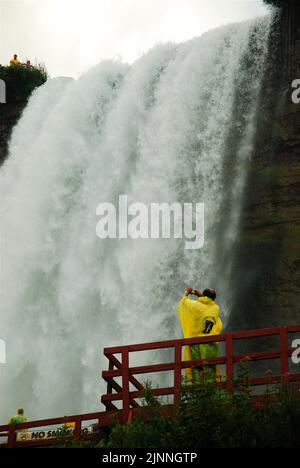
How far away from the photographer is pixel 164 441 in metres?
9.11

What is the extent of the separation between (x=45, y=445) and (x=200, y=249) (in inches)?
334

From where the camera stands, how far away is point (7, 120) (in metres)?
29.1

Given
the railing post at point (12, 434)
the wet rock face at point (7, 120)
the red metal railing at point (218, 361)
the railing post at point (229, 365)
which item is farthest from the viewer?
the wet rock face at point (7, 120)

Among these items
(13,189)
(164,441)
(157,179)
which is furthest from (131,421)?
(13,189)

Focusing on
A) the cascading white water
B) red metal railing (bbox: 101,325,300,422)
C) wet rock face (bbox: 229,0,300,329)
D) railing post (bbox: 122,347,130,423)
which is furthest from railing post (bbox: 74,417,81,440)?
wet rock face (bbox: 229,0,300,329)

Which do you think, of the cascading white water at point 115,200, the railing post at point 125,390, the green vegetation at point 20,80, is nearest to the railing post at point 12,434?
the railing post at point 125,390

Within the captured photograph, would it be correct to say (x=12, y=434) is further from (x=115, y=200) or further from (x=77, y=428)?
(x=115, y=200)

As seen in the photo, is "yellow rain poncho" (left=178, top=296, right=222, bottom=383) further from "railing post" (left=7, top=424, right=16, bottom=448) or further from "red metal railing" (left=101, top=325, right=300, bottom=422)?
"railing post" (left=7, top=424, right=16, bottom=448)

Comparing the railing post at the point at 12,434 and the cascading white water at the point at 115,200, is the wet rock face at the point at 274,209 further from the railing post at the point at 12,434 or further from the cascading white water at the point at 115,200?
the railing post at the point at 12,434

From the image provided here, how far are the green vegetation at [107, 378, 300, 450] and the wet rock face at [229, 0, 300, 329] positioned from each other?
31.3 ft

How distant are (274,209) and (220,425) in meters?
11.5

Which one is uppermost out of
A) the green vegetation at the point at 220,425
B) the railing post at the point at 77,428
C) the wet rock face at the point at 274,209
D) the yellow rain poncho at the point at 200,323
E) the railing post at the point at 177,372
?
the wet rock face at the point at 274,209

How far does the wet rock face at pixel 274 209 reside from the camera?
63.4 ft

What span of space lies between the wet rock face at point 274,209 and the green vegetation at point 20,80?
1241 centimetres
